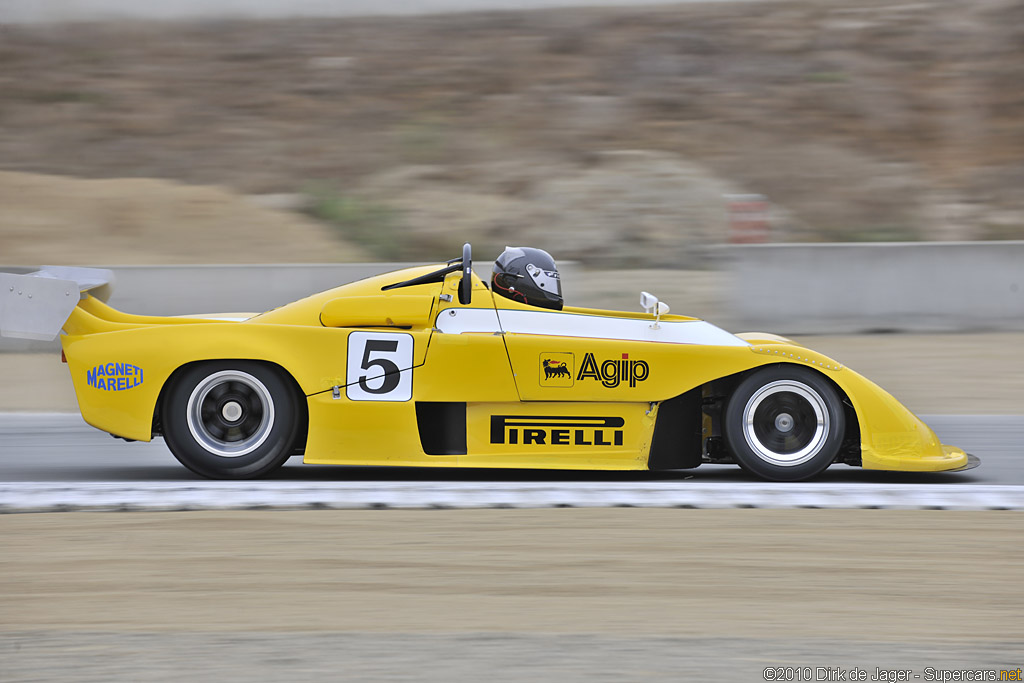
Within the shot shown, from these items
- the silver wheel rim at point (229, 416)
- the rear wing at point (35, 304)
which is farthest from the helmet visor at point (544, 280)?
the rear wing at point (35, 304)

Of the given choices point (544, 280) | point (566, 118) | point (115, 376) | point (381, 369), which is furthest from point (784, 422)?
point (566, 118)

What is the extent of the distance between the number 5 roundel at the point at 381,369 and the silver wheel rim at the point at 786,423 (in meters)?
1.79

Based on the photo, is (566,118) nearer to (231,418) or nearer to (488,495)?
(231,418)

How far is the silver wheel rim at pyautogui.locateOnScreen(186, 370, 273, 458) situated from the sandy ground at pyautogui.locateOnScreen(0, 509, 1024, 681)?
2.48ft

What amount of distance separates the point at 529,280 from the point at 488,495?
1.26 meters

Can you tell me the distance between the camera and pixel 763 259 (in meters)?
12.3

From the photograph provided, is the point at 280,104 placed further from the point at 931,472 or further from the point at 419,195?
the point at 931,472

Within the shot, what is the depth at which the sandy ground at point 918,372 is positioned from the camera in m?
9.41

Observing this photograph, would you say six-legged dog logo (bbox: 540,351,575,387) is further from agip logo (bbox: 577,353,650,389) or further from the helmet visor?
the helmet visor

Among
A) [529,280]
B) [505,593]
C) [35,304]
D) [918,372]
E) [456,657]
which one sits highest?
[529,280]

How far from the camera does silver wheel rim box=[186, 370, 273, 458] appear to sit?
6.04m

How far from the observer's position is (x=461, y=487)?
5891 mm

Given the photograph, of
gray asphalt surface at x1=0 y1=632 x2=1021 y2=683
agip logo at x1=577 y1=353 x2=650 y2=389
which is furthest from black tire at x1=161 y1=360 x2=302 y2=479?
gray asphalt surface at x1=0 y1=632 x2=1021 y2=683

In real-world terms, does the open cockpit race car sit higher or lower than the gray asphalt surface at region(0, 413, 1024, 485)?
higher
